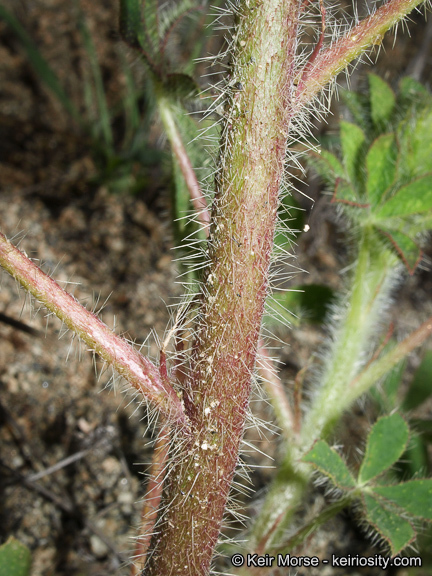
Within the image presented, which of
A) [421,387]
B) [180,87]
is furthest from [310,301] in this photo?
[180,87]

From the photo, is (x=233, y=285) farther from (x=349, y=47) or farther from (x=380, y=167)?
(x=380, y=167)

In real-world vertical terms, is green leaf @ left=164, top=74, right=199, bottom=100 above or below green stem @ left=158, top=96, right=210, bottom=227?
above

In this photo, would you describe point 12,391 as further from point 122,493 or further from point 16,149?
point 16,149

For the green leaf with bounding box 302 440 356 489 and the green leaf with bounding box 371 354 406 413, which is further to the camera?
the green leaf with bounding box 371 354 406 413

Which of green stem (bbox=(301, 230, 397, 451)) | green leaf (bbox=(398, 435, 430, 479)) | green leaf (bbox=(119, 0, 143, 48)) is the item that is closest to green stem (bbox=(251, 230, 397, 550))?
green stem (bbox=(301, 230, 397, 451))

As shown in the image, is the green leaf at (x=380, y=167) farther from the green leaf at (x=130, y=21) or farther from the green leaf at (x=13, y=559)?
the green leaf at (x=13, y=559)

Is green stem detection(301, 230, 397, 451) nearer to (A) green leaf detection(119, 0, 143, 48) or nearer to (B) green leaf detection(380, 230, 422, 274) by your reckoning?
(B) green leaf detection(380, 230, 422, 274)

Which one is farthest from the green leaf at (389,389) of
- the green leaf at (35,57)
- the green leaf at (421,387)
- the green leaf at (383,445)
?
the green leaf at (35,57)
